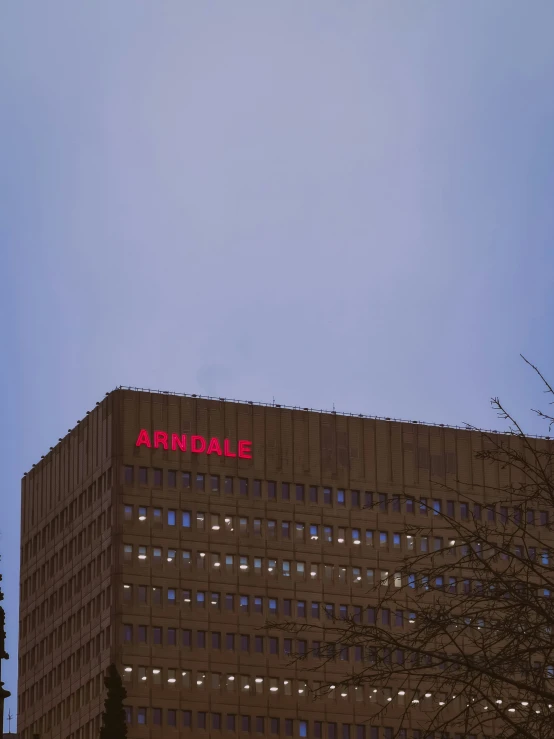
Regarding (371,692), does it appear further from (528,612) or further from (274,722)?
(528,612)

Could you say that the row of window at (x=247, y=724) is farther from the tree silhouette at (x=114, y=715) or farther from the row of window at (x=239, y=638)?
the tree silhouette at (x=114, y=715)

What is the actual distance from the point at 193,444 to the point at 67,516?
1748cm

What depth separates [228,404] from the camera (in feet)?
577

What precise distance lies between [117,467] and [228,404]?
13.6m

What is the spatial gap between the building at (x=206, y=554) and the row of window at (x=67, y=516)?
0.28 metres

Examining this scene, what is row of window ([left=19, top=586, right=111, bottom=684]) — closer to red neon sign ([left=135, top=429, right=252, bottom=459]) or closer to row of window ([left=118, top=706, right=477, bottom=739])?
row of window ([left=118, top=706, right=477, bottom=739])

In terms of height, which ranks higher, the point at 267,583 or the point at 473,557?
the point at 267,583

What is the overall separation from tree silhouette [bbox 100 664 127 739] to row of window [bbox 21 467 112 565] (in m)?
36.4

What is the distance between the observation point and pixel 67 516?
18138cm

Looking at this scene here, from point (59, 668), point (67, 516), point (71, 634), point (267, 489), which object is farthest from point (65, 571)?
point (267, 489)

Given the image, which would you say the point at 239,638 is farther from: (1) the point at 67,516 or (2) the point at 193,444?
(1) the point at 67,516

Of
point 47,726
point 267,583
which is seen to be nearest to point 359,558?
point 267,583

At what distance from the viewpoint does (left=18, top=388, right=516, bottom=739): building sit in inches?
6516

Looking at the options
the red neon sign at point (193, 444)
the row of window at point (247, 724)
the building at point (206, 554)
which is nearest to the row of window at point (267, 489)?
the building at point (206, 554)
